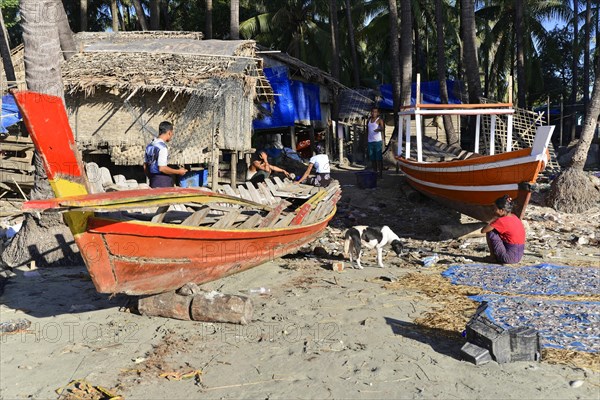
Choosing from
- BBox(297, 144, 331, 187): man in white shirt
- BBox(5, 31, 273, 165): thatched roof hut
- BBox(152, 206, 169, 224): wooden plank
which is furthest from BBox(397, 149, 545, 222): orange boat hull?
BBox(152, 206, 169, 224): wooden plank

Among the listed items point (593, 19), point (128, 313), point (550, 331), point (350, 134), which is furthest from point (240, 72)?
point (593, 19)

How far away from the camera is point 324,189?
1041 cm

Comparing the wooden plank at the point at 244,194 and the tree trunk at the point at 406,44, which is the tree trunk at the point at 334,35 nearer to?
the tree trunk at the point at 406,44

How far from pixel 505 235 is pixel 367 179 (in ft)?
19.3

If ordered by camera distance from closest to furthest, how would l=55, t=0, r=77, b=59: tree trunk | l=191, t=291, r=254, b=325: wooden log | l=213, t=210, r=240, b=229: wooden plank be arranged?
l=191, t=291, r=254, b=325: wooden log → l=213, t=210, r=240, b=229: wooden plank → l=55, t=0, r=77, b=59: tree trunk

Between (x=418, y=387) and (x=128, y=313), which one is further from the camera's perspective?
(x=128, y=313)

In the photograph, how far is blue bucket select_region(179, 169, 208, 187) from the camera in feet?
39.7

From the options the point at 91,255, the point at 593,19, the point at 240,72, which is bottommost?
the point at 91,255

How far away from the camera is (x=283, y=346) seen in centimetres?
509

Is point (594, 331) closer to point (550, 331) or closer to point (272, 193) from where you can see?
point (550, 331)

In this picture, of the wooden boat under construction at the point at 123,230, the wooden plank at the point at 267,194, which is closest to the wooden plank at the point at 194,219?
the wooden boat under construction at the point at 123,230

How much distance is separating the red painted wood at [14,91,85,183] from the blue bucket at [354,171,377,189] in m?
9.14

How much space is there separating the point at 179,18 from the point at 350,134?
12.6 meters

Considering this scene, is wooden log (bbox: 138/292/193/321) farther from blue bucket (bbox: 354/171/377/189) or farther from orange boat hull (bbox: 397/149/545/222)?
blue bucket (bbox: 354/171/377/189)
